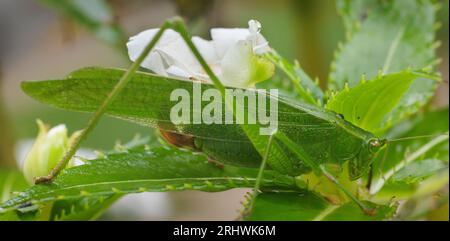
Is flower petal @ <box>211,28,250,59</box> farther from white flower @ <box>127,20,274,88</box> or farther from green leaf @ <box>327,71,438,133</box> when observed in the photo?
green leaf @ <box>327,71,438,133</box>

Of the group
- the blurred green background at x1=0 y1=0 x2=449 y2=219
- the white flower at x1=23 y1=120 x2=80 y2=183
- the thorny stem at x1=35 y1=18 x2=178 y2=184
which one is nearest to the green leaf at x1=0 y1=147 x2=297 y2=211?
the thorny stem at x1=35 y1=18 x2=178 y2=184

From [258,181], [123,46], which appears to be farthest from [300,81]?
[123,46]

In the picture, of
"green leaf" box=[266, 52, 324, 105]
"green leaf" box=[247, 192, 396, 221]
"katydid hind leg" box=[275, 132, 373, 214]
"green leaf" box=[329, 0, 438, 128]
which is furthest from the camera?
"green leaf" box=[329, 0, 438, 128]

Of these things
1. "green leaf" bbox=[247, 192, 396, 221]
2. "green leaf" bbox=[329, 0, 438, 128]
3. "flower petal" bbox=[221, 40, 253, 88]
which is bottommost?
"green leaf" bbox=[247, 192, 396, 221]

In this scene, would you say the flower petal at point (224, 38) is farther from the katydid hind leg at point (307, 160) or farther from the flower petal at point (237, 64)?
the katydid hind leg at point (307, 160)

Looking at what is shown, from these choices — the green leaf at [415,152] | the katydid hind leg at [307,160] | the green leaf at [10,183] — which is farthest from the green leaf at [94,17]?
the katydid hind leg at [307,160]

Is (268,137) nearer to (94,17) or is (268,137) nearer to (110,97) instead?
(110,97)

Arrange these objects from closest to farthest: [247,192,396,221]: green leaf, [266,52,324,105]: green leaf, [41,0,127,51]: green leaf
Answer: [247,192,396,221]: green leaf
[266,52,324,105]: green leaf
[41,0,127,51]: green leaf
